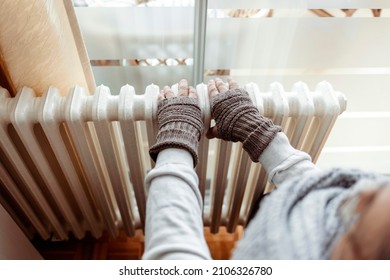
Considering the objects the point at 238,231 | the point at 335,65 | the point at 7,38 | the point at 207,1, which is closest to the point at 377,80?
the point at 335,65

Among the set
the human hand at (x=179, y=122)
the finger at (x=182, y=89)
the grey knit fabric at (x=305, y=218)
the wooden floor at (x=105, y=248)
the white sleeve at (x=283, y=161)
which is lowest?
the wooden floor at (x=105, y=248)

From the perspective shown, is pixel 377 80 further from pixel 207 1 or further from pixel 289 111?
pixel 207 1

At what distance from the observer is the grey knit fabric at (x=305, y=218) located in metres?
0.35

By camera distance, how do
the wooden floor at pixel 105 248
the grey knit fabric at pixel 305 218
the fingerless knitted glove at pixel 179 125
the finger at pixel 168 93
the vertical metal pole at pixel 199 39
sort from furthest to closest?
the wooden floor at pixel 105 248 → the vertical metal pole at pixel 199 39 → the finger at pixel 168 93 → the fingerless knitted glove at pixel 179 125 → the grey knit fabric at pixel 305 218

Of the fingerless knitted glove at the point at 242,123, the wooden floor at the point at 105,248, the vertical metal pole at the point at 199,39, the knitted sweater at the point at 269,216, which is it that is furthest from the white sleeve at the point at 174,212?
the wooden floor at the point at 105,248

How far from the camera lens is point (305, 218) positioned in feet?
1.21

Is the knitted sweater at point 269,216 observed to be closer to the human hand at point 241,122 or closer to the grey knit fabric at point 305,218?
the grey knit fabric at point 305,218

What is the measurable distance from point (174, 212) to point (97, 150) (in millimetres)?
440

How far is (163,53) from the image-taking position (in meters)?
0.90

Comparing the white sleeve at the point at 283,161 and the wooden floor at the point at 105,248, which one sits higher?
the white sleeve at the point at 283,161

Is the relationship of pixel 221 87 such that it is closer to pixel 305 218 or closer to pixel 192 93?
pixel 192 93

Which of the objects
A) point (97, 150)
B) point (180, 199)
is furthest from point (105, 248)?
point (180, 199)
